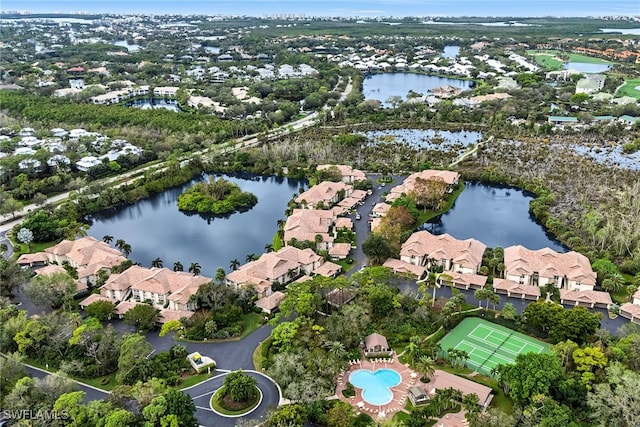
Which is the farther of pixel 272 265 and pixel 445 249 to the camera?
pixel 445 249

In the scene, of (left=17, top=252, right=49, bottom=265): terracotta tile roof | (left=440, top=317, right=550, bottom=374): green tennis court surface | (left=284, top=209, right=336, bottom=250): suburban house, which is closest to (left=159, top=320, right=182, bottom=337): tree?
(left=284, top=209, right=336, bottom=250): suburban house

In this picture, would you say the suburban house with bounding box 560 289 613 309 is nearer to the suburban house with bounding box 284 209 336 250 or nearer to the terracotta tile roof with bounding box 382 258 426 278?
the terracotta tile roof with bounding box 382 258 426 278

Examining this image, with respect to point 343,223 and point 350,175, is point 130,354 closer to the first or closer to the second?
point 343,223

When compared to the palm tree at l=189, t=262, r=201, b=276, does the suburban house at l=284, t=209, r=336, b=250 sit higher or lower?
higher

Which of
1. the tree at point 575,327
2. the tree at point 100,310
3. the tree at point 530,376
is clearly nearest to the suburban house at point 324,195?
the tree at point 100,310

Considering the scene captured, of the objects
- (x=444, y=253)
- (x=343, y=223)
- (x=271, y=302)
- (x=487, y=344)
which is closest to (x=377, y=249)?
(x=444, y=253)

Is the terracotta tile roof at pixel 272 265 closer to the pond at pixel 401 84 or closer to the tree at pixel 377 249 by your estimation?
the tree at pixel 377 249
